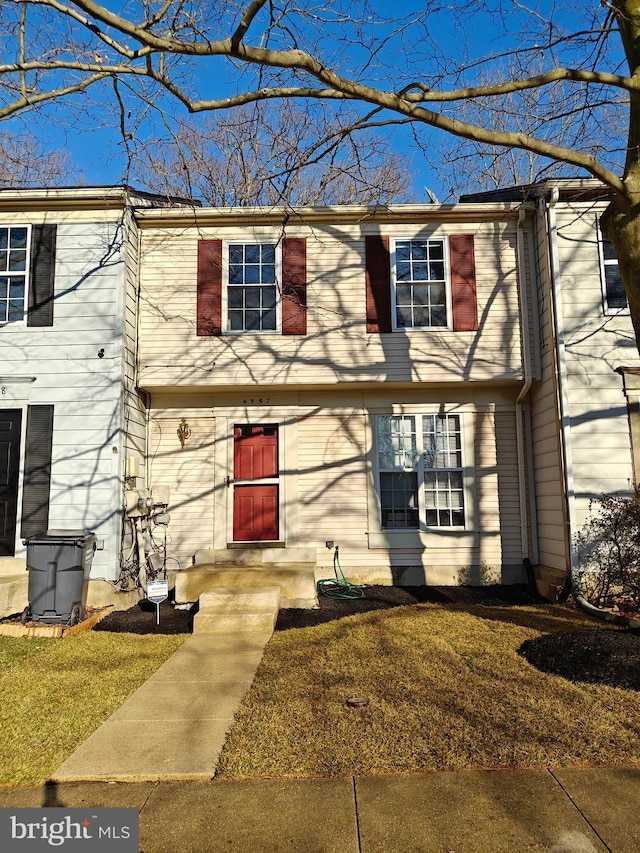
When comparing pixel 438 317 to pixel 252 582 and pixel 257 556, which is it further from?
pixel 252 582

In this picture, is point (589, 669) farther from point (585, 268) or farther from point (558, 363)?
point (585, 268)

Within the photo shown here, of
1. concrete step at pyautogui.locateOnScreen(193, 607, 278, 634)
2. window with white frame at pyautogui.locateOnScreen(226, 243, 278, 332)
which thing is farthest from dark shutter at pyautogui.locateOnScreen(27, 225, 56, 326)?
concrete step at pyautogui.locateOnScreen(193, 607, 278, 634)

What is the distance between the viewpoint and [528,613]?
733cm

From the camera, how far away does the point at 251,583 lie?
7.86 meters

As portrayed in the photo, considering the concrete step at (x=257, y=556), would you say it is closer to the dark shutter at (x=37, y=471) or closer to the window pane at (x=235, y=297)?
the dark shutter at (x=37, y=471)

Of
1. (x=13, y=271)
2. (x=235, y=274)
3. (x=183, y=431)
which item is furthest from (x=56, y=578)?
(x=235, y=274)

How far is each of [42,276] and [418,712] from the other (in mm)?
8113

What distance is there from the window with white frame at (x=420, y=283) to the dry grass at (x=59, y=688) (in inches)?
236

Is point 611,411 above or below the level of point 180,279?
below

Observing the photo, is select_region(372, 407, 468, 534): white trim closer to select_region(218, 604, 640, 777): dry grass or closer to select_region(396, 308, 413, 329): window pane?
select_region(396, 308, 413, 329): window pane

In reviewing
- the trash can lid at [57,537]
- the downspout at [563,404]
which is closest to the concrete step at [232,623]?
the trash can lid at [57,537]

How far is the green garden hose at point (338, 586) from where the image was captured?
875 cm

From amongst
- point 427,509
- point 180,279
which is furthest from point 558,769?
point 180,279

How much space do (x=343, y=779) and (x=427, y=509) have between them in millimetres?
6503
